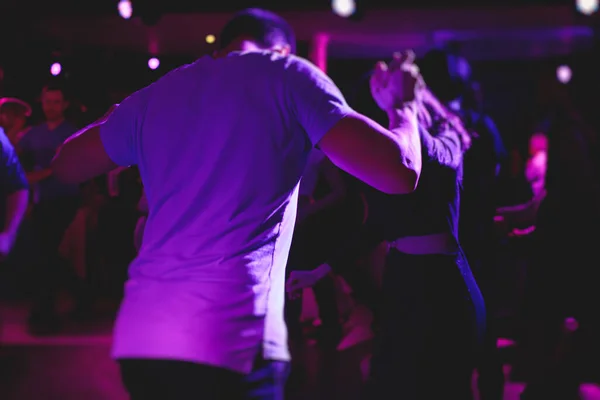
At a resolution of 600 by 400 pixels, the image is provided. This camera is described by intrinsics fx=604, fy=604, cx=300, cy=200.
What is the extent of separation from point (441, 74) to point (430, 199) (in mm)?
1038

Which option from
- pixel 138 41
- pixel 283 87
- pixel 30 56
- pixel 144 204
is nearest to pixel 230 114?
pixel 283 87

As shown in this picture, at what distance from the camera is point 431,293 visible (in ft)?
7.18

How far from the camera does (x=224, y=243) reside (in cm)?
124

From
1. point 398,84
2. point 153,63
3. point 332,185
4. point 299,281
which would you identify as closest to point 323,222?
point 332,185

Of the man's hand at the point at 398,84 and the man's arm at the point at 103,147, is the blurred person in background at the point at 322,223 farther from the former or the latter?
the man's arm at the point at 103,147

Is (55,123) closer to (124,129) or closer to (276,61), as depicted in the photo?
(124,129)

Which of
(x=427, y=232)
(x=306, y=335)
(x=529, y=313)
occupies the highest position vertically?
(x=427, y=232)

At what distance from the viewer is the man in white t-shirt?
120 centimetres

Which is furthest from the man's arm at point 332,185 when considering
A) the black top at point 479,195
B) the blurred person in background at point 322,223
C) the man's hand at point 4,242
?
the man's hand at point 4,242

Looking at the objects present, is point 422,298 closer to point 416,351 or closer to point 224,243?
point 416,351

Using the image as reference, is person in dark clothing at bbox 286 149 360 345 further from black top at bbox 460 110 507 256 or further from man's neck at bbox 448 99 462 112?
man's neck at bbox 448 99 462 112

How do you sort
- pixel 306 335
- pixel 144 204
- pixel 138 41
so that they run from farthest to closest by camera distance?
pixel 138 41 < pixel 306 335 < pixel 144 204

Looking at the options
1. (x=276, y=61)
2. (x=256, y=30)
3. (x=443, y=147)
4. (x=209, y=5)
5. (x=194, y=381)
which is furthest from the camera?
(x=209, y=5)

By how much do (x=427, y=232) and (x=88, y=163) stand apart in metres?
1.26
